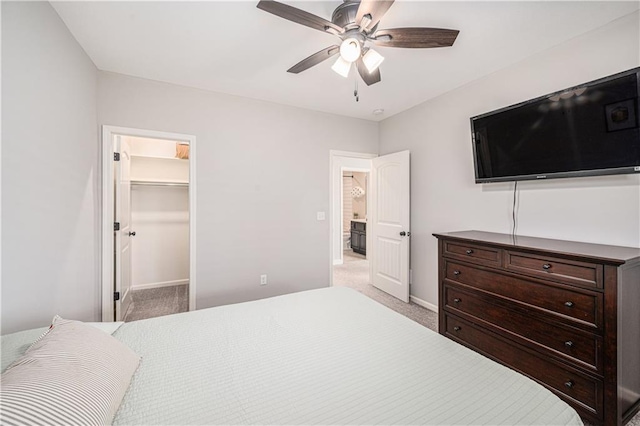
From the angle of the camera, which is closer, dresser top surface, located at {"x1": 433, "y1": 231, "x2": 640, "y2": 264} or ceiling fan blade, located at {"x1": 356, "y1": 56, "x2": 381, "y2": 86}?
dresser top surface, located at {"x1": 433, "y1": 231, "x2": 640, "y2": 264}

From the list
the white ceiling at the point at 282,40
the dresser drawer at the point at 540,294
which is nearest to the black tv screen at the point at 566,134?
the white ceiling at the point at 282,40

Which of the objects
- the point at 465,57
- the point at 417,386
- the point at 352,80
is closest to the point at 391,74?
the point at 352,80

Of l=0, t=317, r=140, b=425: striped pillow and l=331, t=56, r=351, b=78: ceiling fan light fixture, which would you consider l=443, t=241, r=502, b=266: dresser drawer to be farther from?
l=0, t=317, r=140, b=425: striped pillow

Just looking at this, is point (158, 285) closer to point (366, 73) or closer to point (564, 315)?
point (366, 73)

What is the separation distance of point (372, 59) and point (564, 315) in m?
2.04

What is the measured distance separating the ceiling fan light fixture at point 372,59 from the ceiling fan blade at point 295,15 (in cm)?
25

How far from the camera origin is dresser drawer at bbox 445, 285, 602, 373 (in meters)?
1.52

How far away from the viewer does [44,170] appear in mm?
1586

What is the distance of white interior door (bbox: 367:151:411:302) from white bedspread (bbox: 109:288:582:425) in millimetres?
2055

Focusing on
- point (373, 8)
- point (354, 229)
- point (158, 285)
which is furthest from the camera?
point (354, 229)

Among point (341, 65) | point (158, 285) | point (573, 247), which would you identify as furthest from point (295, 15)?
point (158, 285)

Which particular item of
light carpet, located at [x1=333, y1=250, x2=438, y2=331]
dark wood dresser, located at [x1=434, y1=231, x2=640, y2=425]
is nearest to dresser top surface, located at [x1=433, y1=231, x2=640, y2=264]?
dark wood dresser, located at [x1=434, y1=231, x2=640, y2=425]

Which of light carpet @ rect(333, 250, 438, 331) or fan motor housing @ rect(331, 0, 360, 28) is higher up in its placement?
fan motor housing @ rect(331, 0, 360, 28)

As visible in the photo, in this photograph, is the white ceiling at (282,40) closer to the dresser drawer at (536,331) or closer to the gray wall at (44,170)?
the gray wall at (44,170)
